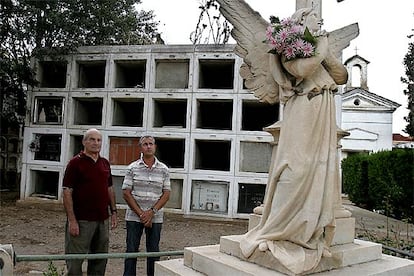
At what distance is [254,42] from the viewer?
7.09 feet

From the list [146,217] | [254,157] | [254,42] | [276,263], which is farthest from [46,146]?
[276,263]

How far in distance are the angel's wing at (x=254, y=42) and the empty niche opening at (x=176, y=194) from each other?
4.40 m

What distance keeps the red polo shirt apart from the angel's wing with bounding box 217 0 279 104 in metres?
1.26

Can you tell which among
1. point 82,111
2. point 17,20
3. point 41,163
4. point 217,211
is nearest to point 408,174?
point 217,211

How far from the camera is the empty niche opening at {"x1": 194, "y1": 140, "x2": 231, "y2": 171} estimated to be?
6.49 metres

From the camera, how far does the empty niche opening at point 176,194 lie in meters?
6.43

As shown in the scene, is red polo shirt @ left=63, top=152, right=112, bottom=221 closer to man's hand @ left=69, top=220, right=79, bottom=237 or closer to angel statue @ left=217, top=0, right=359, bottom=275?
man's hand @ left=69, top=220, right=79, bottom=237

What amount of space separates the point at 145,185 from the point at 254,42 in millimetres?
1359

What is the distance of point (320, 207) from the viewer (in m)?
1.79

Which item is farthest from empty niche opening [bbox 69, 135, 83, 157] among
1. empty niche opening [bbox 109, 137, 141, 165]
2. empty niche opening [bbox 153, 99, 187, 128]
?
empty niche opening [bbox 153, 99, 187, 128]

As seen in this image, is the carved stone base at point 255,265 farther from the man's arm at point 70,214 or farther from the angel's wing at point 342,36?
the angel's wing at point 342,36

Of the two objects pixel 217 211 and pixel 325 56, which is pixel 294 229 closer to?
pixel 325 56

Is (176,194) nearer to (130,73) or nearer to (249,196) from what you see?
(249,196)

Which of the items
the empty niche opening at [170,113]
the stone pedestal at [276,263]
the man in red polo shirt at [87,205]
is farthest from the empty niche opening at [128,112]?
the stone pedestal at [276,263]
